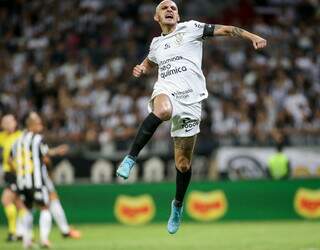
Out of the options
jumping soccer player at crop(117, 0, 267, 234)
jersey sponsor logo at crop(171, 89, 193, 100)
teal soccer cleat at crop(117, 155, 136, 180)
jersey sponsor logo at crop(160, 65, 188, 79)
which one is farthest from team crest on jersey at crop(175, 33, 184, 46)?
teal soccer cleat at crop(117, 155, 136, 180)

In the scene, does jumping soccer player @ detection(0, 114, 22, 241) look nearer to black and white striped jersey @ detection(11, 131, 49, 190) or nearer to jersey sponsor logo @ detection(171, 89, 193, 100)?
black and white striped jersey @ detection(11, 131, 49, 190)

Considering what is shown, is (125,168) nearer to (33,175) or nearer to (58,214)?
(33,175)

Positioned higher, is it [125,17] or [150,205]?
[125,17]

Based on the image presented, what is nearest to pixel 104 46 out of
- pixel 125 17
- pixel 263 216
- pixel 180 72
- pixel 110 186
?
pixel 125 17

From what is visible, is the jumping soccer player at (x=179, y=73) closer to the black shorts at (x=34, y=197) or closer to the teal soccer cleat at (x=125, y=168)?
the teal soccer cleat at (x=125, y=168)

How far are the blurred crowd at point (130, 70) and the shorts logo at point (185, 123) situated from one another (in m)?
9.41

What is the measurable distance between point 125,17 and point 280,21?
176 inches

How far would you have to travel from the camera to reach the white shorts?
34.7 feet

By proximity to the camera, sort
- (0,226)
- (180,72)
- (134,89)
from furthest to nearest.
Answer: (134,89) < (0,226) < (180,72)

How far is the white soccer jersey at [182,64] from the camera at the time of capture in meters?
10.6

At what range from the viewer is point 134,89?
877 inches

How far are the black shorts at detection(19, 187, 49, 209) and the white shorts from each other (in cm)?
448

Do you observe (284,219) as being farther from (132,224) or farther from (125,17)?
(125,17)

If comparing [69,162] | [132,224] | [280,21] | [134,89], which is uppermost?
[280,21]
